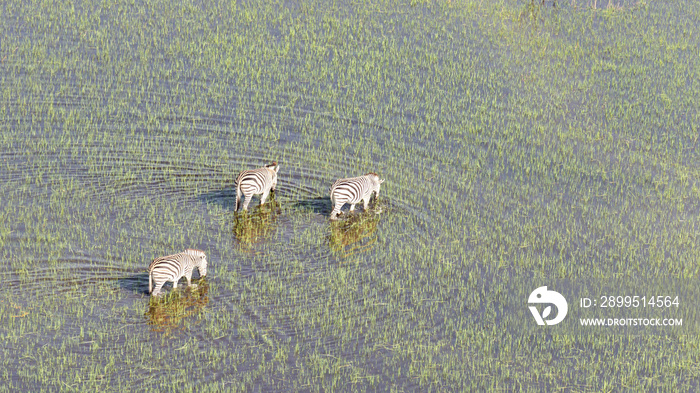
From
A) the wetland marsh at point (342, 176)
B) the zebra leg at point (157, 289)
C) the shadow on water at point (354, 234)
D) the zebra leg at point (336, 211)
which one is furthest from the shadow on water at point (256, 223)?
the zebra leg at point (157, 289)

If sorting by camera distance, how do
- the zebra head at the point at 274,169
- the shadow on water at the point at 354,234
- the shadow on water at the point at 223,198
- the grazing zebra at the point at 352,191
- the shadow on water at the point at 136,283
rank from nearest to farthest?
the shadow on water at the point at 136,283 < the shadow on water at the point at 354,234 < the grazing zebra at the point at 352,191 < the shadow on water at the point at 223,198 < the zebra head at the point at 274,169

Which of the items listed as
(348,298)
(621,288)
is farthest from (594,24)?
(348,298)

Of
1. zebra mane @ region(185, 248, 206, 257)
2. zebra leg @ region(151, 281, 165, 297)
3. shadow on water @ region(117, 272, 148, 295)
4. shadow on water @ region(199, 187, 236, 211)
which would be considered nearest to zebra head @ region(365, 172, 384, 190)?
shadow on water @ region(199, 187, 236, 211)

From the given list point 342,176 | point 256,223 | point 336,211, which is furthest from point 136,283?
point 342,176

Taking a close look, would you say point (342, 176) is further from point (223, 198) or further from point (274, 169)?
point (223, 198)

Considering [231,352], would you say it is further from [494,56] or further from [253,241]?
[494,56]

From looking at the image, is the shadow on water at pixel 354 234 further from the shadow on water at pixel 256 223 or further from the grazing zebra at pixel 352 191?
the shadow on water at pixel 256 223
